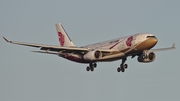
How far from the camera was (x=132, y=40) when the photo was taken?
80812 mm

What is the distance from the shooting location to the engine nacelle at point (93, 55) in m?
82.4

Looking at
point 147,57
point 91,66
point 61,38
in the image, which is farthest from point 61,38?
point 147,57

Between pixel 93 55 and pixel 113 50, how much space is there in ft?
9.27

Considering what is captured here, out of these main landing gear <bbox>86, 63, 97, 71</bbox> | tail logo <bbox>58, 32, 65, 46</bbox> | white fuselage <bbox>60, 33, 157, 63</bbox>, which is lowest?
main landing gear <bbox>86, 63, 97, 71</bbox>

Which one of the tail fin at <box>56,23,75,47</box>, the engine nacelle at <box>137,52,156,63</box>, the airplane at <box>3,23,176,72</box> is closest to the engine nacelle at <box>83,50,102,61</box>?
the airplane at <box>3,23,176,72</box>

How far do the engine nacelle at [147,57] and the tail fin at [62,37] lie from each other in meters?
16.9

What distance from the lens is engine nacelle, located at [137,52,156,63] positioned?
81.3m

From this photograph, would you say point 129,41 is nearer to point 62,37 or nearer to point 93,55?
point 93,55

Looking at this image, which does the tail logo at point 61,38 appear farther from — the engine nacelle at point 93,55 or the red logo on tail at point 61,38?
the engine nacelle at point 93,55

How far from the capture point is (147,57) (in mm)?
81562

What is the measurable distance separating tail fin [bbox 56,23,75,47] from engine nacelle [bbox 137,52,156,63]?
16857mm

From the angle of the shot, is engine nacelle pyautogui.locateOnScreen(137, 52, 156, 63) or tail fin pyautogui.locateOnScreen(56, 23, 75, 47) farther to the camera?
tail fin pyautogui.locateOnScreen(56, 23, 75, 47)

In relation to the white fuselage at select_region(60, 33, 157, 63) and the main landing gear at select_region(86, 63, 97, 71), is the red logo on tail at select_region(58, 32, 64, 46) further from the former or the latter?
the white fuselage at select_region(60, 33, 157, 63)

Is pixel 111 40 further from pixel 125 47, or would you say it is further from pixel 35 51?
pixel 35 51
